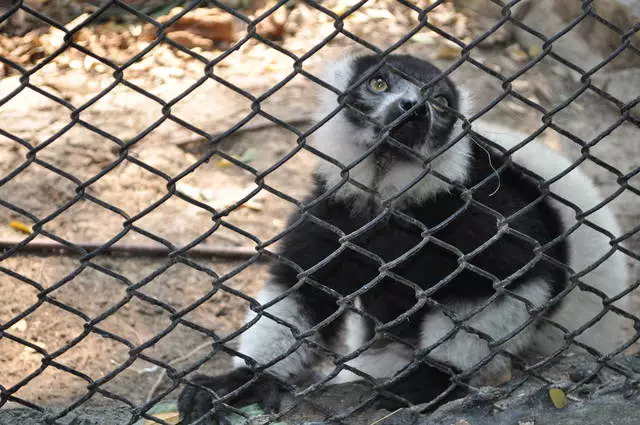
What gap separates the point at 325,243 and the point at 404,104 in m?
0.75

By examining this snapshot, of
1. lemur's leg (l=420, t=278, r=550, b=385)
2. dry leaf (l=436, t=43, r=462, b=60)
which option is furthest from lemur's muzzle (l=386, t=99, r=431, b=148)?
dry leaf (l=436, t=43, r=462, b=60)

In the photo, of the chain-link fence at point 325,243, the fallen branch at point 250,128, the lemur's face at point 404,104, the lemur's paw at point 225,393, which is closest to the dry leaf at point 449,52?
the chain-link fence at point 325,243

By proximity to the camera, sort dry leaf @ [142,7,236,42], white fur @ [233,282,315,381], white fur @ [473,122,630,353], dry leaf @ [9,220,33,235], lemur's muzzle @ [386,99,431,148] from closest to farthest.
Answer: lemur's muzzle @ [386,99,431,148]
white fur @ [233,282,315,381]
white fur @ [473,122,630,353]
dry leaf @ [9,220,33,235]
dry leaf @ [142,7,236,42]

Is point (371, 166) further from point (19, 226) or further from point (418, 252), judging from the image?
point (19, 226)

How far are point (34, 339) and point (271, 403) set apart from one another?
5.19 ft

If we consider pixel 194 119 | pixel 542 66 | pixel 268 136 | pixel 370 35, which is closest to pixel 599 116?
pixel 542 66

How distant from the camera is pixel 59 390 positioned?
3988mm

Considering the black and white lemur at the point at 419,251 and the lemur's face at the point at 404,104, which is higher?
the lemur's face at the point at 404,104

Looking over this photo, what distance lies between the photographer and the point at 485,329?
347 centimetres

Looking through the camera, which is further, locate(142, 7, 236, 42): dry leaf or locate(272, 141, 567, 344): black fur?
locate(142, 7, 236, 42): dry leaf

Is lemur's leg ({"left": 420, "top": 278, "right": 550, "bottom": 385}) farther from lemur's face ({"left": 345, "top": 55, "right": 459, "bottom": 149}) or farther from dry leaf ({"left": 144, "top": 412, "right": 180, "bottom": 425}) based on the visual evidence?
dry leaf ({"left": 144, "top": 412, "right": 180, "bottom": 425})

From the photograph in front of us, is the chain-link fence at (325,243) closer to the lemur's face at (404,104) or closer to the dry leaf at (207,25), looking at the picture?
the lemur's face at (404,104)

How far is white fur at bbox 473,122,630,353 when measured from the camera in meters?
3.95

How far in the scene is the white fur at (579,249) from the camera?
13.0ft
